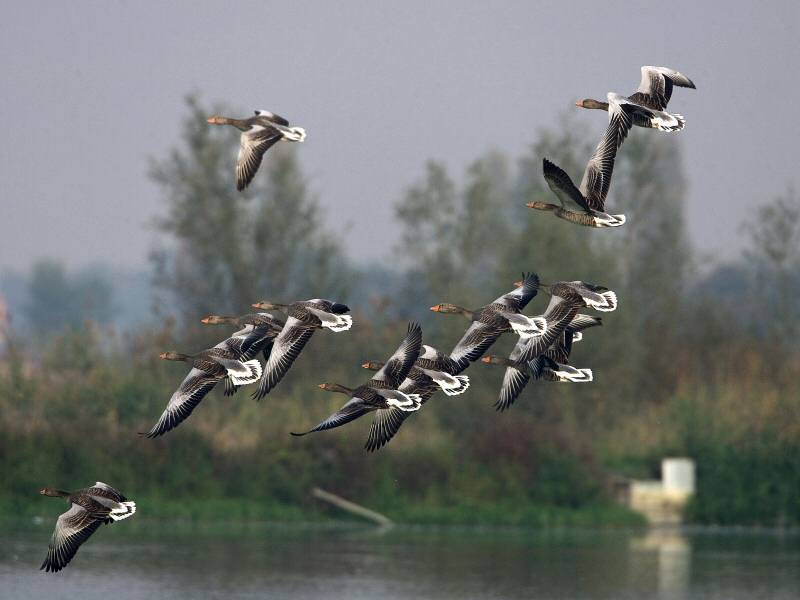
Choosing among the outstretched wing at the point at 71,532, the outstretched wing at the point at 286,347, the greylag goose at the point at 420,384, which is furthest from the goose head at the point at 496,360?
the outstretched wing at the point at 71,532

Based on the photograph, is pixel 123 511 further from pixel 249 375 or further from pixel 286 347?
pixel 286 347

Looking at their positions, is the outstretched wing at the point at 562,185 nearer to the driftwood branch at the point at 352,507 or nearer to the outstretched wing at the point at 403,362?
the outstretched wing at the point at 403,362

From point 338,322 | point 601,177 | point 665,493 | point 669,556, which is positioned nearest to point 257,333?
point 338,322

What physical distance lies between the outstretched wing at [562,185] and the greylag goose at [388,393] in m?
2.15

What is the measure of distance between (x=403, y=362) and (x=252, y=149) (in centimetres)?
342

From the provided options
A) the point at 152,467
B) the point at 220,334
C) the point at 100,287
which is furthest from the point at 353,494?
the point at 100,287

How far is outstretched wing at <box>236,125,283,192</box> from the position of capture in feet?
69.3

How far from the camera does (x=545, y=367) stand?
20719 mm

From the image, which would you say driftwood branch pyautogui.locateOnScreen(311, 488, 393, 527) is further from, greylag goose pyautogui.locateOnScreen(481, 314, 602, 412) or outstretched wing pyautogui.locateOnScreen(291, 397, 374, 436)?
outstretched wing pyautogui.locateOnScreen(291, 397, 374, 436)

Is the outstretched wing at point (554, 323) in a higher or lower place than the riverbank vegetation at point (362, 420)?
higher

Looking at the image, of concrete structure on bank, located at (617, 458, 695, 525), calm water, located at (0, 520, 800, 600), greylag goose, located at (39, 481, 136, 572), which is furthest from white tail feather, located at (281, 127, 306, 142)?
concrete structure on bank, located at (617, 458, 695, 525)

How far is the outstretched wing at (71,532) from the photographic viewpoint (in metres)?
20.4

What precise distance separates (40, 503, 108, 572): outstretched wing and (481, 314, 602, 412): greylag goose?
5021 mm

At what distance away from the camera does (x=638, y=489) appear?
4406cm
